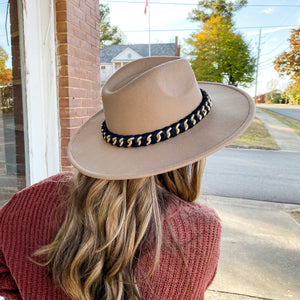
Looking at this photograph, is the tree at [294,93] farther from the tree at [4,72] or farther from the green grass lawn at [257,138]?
the green grass lawn at [257,138]

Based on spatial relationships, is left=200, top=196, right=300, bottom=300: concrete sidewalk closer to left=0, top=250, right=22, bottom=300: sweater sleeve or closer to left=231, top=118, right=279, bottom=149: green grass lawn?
left=0, top=250, right=22, bottom=300: sweater sleeve

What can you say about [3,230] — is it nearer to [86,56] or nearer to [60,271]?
[60,271]

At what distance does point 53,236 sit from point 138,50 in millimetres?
25116

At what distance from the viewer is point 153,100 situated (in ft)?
2.46

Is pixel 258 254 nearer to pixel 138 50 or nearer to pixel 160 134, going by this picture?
pixel 160 134

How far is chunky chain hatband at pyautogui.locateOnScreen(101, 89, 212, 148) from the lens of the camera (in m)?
0.75

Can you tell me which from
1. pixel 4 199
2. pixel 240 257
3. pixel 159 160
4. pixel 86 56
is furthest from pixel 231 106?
pixel 240 257

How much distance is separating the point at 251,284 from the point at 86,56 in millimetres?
2397

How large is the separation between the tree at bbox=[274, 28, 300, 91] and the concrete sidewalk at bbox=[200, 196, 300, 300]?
6.14 feet

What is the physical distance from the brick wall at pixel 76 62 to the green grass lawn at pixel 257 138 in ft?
25.3

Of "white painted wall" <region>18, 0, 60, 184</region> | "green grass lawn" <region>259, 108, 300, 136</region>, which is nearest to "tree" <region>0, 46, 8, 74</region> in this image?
"white painted wall" <region>18, 0, 60, 184</region>

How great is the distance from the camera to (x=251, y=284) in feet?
8.07

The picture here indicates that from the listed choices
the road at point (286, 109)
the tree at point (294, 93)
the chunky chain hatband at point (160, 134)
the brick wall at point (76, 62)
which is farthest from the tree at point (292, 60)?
the road at point (286, 109)

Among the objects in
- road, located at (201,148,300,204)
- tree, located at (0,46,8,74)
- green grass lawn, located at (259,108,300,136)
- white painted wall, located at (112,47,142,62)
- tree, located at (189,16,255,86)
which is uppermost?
white painted wall, located at (112,47,142,62)
